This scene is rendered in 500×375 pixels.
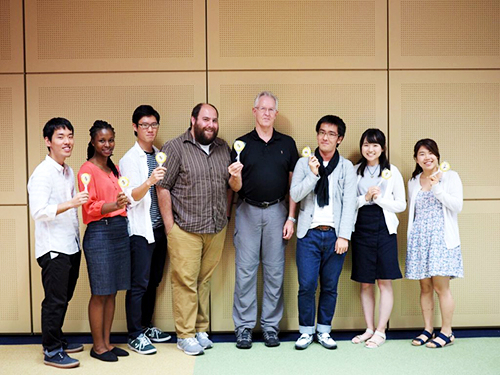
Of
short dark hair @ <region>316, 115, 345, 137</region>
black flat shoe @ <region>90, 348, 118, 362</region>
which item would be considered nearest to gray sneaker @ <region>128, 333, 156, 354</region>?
black flat shoe @ <region>90, 348, 118, 362</region>

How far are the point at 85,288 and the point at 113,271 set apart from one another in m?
0.92

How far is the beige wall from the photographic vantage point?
432 cm

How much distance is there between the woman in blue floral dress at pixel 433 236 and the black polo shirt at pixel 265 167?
106 cm

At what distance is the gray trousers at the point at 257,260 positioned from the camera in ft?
13.1

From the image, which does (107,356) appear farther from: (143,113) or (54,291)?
(143,113)

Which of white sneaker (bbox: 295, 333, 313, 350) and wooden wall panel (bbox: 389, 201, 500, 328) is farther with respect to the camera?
wooden wall panel (bbox: 389, 201, 500, 328)

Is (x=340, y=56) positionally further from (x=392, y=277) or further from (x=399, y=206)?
(x=392, y=277)

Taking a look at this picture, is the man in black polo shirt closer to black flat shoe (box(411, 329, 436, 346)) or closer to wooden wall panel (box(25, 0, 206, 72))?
wooden wall panel (box(25, 0, 206, 72))

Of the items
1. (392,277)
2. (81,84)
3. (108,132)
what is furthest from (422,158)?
(81,84)

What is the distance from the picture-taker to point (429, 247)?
12.9 feet

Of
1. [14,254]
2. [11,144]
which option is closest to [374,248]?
[14,254]

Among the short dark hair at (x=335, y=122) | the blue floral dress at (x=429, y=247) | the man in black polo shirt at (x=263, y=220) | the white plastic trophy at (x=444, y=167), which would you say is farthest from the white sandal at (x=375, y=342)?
the short dark hair at (x=335, y=122)

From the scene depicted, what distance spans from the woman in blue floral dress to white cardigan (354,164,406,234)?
14 cm

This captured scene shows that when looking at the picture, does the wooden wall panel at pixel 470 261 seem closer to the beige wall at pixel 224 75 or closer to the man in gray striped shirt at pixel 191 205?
the beige wall at pixel 224 75
